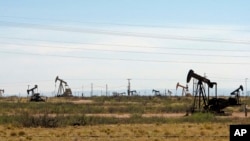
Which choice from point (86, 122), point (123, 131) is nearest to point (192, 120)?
point (86, 122)

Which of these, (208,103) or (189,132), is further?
(208,103)

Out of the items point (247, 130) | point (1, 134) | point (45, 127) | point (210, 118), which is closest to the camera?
point (247, 130)

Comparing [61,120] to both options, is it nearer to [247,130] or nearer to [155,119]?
[155,119]

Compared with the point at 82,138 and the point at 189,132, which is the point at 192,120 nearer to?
the point at 189,132

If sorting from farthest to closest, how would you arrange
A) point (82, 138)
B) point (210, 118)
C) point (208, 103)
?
1. point (208, 103)
2. point (210, 118)
3. point (82, 138)

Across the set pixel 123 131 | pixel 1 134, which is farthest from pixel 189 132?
pixel 1 134

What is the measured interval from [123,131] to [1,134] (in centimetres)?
505

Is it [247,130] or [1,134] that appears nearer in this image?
[247,130]

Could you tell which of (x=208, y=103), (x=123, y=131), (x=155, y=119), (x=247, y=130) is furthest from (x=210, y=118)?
(x=247, y=130)

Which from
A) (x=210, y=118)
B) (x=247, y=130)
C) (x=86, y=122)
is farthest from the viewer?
(x=210, y=118)

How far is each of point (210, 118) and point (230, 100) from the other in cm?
891

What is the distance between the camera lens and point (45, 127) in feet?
81.6

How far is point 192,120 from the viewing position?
30844 millimetres

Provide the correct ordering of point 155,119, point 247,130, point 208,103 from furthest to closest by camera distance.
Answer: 1. point 208,103
2. point 155,119
3. point 247,130
